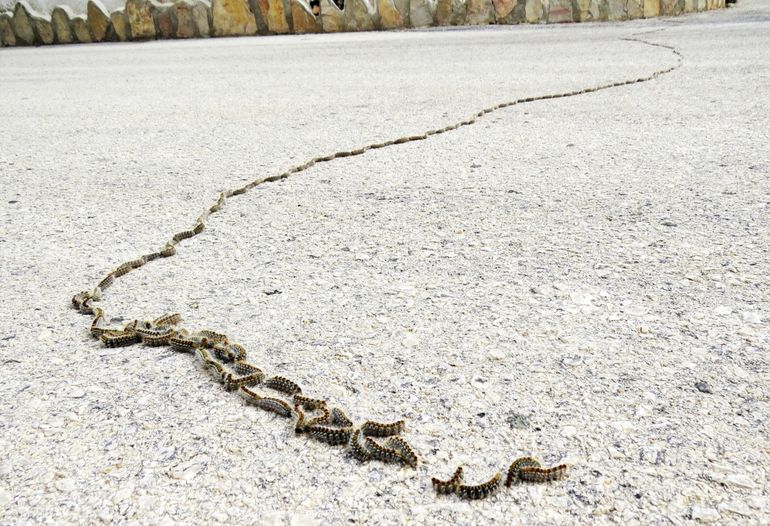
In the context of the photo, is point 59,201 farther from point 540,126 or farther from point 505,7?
point 505,7

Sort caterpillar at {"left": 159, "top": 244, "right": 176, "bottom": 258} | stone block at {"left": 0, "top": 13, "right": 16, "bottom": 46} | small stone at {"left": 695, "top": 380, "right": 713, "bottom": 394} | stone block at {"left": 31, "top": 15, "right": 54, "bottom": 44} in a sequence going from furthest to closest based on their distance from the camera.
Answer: stone block at {"left": 0, "top": 13, "right": 16, "bottom": 46} → stone block at {"left": 31, "top": 15, "right": 54, "bottom": 44} → caterpillar at {"left": 159, "top": 244, "right": 176, "bottom": 258} → small stone at {"left": 695, "top": 380, "right": 713, "bottom": 394}


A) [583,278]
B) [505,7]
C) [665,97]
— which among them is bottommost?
[583,278]

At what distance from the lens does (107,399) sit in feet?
9.50

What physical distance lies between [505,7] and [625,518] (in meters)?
15.0

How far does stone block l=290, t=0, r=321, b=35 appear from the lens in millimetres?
16469

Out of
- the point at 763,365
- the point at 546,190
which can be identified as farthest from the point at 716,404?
the point at 546,190

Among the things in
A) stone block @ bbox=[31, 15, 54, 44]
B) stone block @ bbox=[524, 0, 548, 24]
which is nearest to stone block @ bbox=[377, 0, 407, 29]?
stone block @ bbox=[524, 0, 548, 24]

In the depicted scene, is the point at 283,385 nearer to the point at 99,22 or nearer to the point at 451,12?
the point at 451,12

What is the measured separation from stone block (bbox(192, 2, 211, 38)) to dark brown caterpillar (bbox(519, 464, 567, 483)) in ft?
53.9

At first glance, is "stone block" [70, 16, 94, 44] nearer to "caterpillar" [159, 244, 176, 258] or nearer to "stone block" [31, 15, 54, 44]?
"stone block" [31, 15, 54, 44]

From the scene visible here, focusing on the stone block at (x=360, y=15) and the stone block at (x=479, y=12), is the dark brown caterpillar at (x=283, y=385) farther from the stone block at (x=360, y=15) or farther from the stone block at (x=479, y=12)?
the stone block at (x=360, y=15)

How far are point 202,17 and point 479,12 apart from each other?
6126 millimetres

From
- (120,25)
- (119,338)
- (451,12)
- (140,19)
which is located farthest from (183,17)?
(119,338)

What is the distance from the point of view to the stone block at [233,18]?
16844 mm
